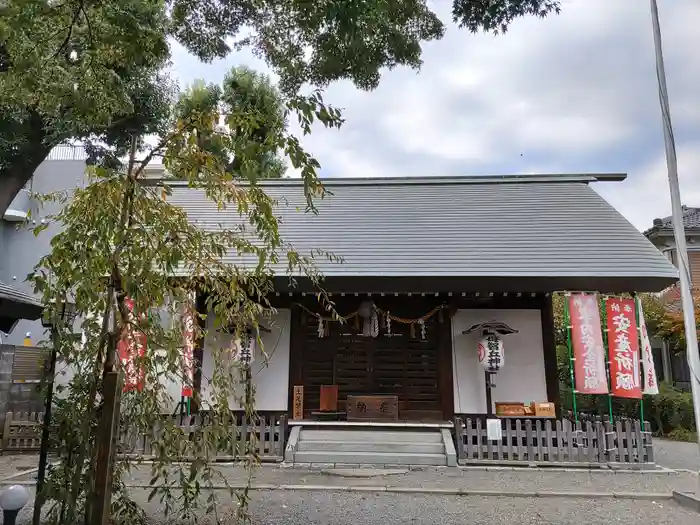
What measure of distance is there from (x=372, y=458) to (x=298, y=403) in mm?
2000

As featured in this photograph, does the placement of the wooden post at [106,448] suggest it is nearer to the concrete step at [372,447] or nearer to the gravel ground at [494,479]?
the gravel ground at [494,479]

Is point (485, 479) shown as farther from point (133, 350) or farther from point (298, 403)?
point (133, 350)

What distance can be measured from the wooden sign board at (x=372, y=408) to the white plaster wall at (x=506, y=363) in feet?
4.09

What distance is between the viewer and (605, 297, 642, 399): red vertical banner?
8.48 metres

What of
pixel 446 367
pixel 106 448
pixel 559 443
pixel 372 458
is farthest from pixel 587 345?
pixel 106 448

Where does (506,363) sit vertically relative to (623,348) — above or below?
below

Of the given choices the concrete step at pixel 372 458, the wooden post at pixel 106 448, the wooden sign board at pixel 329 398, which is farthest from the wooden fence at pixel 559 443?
the wooden post at pixel 106 448

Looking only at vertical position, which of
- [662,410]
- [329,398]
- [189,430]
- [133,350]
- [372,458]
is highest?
[133,350]

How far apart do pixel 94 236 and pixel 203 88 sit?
624 inches

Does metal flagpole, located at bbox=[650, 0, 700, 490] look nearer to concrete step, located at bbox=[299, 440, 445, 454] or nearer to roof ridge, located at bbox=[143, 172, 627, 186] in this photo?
concrete step, located at bbox=[299, 440, 445, 454]

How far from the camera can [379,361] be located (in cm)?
1029

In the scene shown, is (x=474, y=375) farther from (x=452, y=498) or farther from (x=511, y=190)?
(x=511, y=190)

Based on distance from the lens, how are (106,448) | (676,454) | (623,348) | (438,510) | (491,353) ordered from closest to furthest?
(106,448) → (438,510) → (623,348) → (491,353) → (676,454)

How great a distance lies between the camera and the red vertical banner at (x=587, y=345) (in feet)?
28.0
